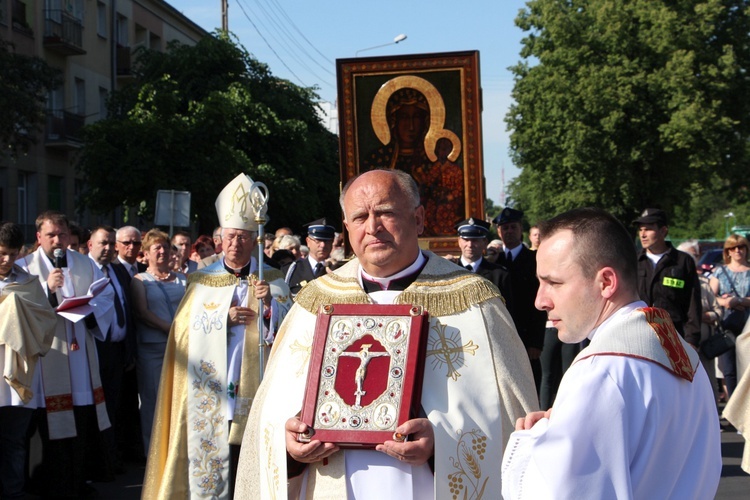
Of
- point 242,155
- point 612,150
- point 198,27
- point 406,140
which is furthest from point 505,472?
point 198,27

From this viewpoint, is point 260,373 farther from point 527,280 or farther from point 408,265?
point 527,280

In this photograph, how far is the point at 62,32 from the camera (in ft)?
108

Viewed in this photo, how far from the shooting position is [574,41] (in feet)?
131

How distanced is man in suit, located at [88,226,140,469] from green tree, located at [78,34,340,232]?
19.5 meters

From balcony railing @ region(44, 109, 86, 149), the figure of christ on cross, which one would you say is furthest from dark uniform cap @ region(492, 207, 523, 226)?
balcony railing @ region(44, 109, 86, 149)

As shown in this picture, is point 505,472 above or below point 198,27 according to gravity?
below

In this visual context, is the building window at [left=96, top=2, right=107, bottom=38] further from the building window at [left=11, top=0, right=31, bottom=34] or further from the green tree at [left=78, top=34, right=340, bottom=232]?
the building window at [left=11, top=0, right=31, bottom=34]

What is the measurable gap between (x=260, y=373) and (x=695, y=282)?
4.74 m

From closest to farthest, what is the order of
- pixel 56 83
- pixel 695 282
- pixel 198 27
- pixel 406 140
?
pixel 406 140 < pixel 695 282 < pixel 56 83 < pixel 198 27

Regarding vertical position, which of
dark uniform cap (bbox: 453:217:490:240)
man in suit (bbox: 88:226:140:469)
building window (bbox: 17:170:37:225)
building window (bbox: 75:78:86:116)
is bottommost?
man in suit (bbox: 88:226:140:469)

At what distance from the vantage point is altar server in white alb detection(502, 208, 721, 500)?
241 cm

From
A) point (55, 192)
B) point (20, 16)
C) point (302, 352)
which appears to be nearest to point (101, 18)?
point (20, 16)

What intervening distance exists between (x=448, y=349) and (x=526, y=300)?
5.79 metres

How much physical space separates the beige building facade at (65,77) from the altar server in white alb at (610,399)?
89.0 feet
